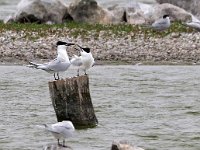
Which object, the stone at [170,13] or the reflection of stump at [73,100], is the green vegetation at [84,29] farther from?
the reflection of stump at [73,100]

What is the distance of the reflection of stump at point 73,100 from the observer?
48.3 feet

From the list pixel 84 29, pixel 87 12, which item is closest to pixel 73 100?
pixel 84 29

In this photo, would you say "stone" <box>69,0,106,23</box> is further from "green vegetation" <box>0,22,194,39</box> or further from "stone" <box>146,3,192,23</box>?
"stone" <box>146,3,192,23</box>

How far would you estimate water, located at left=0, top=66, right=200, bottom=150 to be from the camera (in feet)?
50.3

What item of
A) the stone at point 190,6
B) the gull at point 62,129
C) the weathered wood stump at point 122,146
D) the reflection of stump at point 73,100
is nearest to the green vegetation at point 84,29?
the stone at point 190,6

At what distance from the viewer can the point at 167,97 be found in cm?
1994

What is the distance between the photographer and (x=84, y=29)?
27359 mm

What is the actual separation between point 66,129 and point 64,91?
1543 millimetres

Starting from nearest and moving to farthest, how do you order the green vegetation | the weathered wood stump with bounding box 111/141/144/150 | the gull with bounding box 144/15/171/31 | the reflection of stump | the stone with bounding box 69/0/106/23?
the weathered wood stump with bounding box 111/141/144/150, the reflection of stump, the gull with bounding box 144/15/171/31, the green vegetation, the stone with bounding box 69/0/106/23

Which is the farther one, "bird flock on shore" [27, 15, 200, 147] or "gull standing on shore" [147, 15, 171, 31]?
"gull standing on shore" [147, 15, 171, 31]

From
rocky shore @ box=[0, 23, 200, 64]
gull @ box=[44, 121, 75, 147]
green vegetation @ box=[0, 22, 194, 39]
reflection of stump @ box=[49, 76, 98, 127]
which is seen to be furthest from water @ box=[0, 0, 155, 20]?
gull @ box=[44, 121, 75, 147]

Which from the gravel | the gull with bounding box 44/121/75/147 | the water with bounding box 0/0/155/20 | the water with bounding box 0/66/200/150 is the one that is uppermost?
the water with bounding box 0/0/155/20

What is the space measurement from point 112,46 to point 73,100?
1073cm

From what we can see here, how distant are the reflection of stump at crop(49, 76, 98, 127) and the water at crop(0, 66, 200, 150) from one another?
27cm
